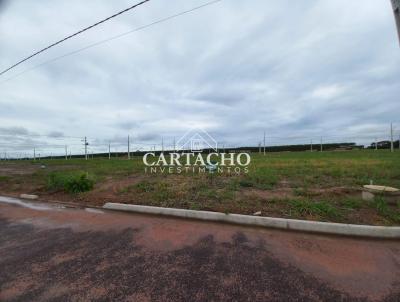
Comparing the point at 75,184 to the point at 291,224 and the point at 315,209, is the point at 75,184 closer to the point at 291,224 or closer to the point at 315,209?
the point at 291,224

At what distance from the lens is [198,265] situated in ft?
7.88

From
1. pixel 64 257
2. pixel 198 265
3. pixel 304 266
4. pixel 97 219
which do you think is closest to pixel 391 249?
pixel 304 266

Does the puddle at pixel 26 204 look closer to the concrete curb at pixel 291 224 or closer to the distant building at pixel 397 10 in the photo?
the concrete curb at pixel 291 224

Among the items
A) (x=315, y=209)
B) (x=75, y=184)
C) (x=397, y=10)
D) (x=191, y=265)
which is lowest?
(x=191, y=265)

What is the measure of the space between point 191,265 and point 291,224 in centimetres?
193

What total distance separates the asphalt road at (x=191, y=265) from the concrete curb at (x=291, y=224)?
0.55 ft

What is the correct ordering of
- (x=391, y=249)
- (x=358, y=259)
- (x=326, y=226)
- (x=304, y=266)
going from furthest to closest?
(x=326, y=226) → (x=391, y=249) → (x=358, y=259) → (x=304, y=266)

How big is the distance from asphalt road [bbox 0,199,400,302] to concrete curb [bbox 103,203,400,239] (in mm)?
169

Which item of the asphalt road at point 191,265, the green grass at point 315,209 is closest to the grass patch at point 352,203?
the green grass at point 315,209

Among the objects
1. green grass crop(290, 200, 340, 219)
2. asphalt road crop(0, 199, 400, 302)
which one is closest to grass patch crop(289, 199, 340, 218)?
green grass crop(290, 200, 340, 219)

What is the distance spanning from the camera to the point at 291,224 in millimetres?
3475

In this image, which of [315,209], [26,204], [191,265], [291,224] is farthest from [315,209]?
[26,204]

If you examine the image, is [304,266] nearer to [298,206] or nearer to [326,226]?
[326,226]

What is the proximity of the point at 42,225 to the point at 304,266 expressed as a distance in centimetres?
440
